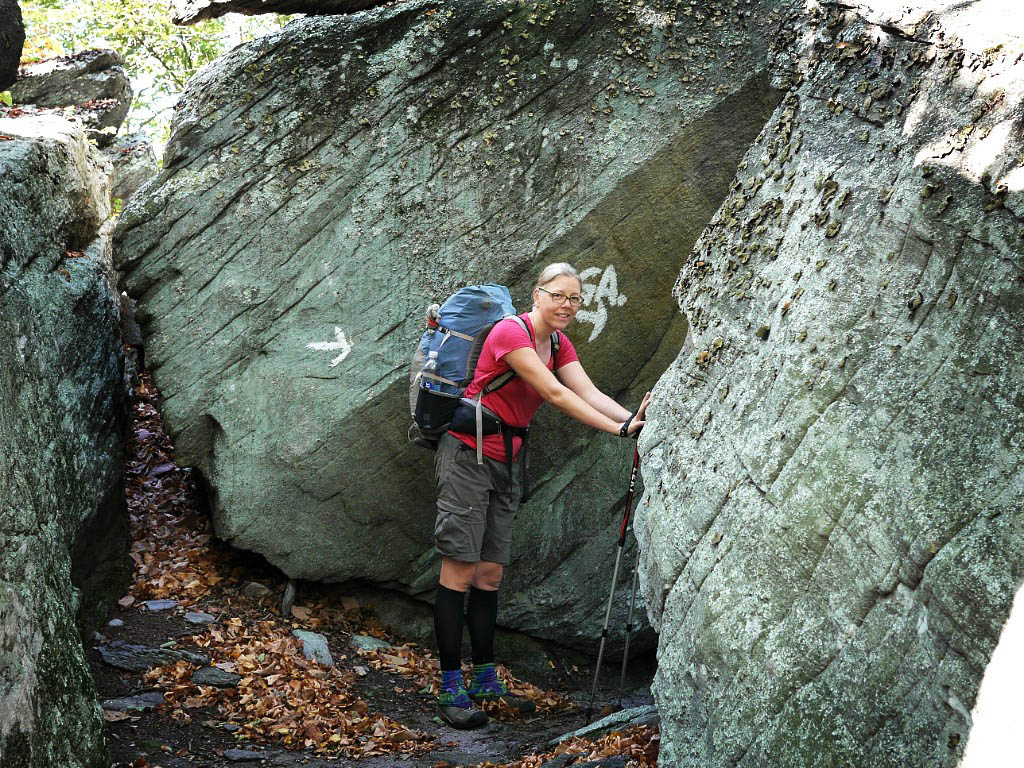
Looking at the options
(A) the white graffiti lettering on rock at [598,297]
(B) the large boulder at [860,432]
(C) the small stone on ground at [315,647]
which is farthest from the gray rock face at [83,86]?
(B) the large boulder at [860,432]

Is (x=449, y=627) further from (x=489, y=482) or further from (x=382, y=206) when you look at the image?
(x=382, y=206)

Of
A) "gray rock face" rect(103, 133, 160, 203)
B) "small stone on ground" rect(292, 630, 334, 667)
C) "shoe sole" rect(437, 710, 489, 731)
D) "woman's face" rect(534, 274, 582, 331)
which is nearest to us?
"woman's face" rect(534, 274, 582, 331)

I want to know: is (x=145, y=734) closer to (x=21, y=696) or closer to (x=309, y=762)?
(x=309, y=762)

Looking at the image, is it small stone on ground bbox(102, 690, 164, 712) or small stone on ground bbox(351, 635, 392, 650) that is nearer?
small stone on ground bbox(102, 690, 164, 712)

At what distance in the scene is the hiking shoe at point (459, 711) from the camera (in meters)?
6.65

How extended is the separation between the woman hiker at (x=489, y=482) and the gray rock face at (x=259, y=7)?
143 inches

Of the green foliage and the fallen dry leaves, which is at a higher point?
the green foliage

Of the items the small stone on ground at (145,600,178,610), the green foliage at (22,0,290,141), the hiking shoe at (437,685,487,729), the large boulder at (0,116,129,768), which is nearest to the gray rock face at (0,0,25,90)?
the large boulder at (0,116,129,768)

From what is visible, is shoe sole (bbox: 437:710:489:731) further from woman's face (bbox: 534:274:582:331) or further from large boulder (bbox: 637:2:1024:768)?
woman's face (bbox: 534:274:582:331)

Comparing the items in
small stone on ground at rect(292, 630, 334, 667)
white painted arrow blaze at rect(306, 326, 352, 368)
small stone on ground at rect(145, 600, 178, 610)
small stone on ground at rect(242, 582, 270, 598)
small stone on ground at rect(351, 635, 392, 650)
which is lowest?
small stone on ground at rect(351, 635, 392, 650)

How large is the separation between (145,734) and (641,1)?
7186 mm

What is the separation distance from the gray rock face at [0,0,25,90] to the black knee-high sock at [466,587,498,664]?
6219mm

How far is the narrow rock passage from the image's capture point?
19.5ft

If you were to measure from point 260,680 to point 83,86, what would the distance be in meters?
11.9
